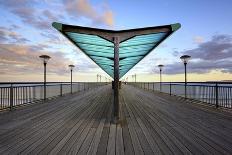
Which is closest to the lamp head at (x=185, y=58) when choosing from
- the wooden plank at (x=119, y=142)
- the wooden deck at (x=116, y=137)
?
the wooden deck at (x=116, y=137)

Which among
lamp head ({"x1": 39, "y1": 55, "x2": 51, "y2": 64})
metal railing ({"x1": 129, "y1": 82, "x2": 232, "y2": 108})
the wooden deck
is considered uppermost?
lamp head ({"x1": 39, "y1": 55, "x2": 51, "y2": 64})

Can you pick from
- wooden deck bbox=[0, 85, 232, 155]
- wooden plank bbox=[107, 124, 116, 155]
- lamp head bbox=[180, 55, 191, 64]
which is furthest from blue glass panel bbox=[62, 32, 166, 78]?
lamp head bbox=[180, 55, 191, 64]

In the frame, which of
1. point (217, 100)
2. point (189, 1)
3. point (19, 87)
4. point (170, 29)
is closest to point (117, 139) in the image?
point (170, 29)

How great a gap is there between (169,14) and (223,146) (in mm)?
14906

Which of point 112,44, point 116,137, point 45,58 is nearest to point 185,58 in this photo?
point 112,44

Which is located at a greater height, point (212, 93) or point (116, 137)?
point (212, 93)

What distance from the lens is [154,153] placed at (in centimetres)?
358

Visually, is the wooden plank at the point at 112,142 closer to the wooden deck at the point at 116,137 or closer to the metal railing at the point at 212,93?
the wooden deck at the point at 116,137

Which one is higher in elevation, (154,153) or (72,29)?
(72,29)

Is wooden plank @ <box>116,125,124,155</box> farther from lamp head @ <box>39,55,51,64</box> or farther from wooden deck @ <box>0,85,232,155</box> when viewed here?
lamp head @ <box>39,55,51,64</box>

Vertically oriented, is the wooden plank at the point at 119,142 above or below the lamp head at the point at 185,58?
below

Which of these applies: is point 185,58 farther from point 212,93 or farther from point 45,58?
point 45,58

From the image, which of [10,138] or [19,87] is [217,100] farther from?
[19,87]

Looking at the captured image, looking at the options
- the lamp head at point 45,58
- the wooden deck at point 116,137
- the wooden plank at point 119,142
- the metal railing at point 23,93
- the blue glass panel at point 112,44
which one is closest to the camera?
the wooden plank at point 119,142
